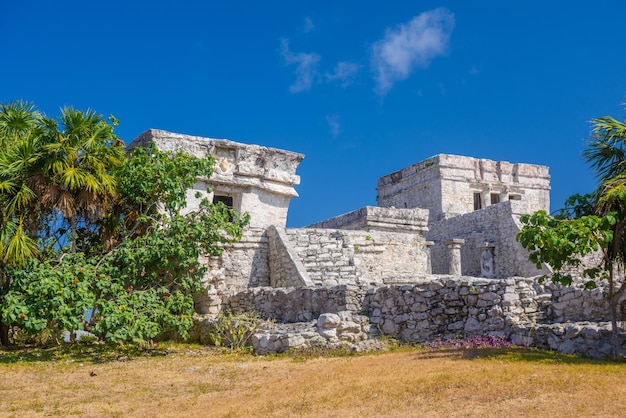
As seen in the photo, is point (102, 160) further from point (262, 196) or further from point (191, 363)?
point (262, 196)

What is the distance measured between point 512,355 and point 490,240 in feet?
39.0

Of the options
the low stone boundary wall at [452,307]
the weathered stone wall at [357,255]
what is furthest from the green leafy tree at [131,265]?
the low stone boundary wall at [452,307]

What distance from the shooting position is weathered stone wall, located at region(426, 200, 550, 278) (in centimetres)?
1855

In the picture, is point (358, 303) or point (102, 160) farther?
point (102, 160)

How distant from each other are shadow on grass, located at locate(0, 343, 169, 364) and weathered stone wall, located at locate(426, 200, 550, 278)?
36.7ft

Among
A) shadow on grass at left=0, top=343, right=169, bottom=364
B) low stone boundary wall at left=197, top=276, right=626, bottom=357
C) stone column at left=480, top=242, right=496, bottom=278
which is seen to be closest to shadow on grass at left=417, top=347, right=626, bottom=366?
low stone boundary wall at left=197, top=276, right=626, bottom=357

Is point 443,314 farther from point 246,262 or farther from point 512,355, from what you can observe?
point 246,262

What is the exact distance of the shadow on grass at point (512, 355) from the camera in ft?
24.7

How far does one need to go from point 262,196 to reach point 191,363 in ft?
24.2

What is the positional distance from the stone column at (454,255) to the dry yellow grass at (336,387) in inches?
387

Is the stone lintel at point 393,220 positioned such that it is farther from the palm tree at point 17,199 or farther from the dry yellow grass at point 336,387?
the palm tree at point 17,199

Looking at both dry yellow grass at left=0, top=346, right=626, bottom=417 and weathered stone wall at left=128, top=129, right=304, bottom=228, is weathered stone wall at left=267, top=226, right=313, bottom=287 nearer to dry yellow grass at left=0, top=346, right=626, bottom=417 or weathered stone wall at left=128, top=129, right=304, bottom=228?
weathered stone wall at left=128, top=129, right=304, bottom=228

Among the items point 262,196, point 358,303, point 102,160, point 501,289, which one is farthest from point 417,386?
point 262,196

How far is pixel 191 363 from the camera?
9727mm
